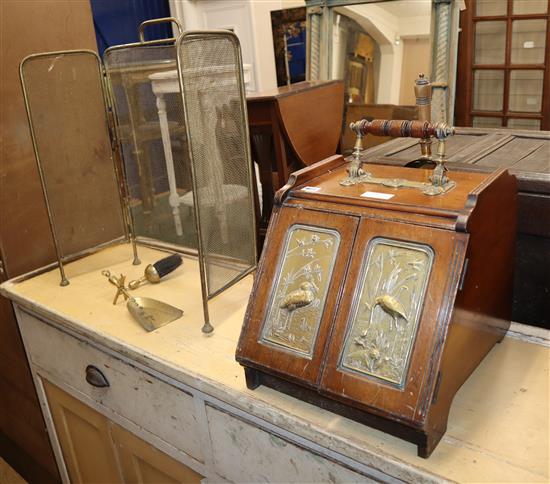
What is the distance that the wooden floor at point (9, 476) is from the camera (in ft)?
6.54

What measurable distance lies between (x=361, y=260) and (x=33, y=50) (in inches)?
42.5

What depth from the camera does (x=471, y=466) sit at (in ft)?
2.34

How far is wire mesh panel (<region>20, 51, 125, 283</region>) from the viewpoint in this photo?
1314 millimetres

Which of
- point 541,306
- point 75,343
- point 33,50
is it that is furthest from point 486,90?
point 75,343

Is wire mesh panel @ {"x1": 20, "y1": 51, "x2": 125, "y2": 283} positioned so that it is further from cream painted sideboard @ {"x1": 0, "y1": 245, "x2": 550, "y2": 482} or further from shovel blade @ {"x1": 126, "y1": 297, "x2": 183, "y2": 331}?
shovel blade @ {"x1": 126, "y1": 297, "x2": 183, "y2": 331}

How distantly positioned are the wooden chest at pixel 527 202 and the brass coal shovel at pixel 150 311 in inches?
22.7

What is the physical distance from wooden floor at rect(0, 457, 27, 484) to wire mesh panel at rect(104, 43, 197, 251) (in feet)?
3.73

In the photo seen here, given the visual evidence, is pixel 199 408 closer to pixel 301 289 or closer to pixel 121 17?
pixel 301 289

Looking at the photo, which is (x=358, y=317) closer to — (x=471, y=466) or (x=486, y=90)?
(x=471, y=466)

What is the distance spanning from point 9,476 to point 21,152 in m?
1.31

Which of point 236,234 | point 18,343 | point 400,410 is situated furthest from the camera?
point 18,343

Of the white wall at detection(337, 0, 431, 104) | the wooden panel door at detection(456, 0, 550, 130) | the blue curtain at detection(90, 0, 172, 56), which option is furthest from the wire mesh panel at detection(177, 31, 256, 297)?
the blue curtain at detection(90, 0, 172, 56)

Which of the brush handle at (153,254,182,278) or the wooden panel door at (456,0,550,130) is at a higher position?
the wooden panel door at (456,0,550,130)

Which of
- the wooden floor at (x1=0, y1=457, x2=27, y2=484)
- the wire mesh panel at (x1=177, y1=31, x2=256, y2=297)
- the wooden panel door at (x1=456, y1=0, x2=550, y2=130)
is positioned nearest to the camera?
the wire mesh panel at (x1=177, y1=31, x2=256, y2=297)
